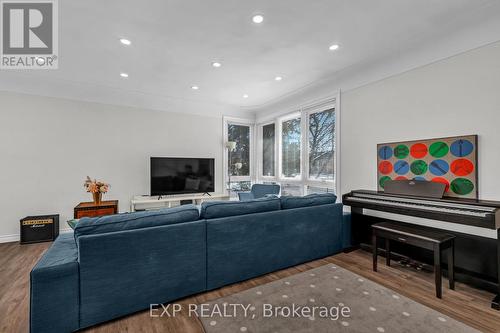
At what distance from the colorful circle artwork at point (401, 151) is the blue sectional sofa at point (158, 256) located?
1452 mm

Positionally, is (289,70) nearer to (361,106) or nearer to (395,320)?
(361,106)

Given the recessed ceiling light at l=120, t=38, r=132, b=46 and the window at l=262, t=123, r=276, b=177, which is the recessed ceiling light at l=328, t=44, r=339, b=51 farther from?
the window at l=262, t=123, r=276, b=177

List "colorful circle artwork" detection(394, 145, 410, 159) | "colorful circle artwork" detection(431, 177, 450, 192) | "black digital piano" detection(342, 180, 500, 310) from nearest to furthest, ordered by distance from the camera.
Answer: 1. "black digital piano" detection(342, 180, 500, 310)
2. "colorful circle artwork" detection(431, 177, 450, 192)
3. "colorful circle artwork" detection(394, 145, 410, 159)

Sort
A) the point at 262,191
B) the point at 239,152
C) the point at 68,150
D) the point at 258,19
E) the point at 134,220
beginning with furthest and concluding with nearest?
the point at 239,152 → the point at 262,191 → the point at 68,150 → the point at 258,19 → the point at 134,220

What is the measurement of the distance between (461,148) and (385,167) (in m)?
0.86

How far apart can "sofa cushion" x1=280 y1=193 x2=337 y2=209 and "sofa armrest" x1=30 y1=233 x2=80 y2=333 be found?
2.02 meters

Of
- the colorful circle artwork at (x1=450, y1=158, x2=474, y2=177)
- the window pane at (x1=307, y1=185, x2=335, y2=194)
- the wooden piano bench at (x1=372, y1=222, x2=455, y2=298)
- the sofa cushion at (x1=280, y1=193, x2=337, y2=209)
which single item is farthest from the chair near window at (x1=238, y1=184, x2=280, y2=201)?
the colorful circle artwork at (x1=450, y1=158, x2=474, y2=177)

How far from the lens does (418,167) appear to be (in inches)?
114

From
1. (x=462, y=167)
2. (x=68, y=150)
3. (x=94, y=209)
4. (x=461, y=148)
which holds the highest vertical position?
(x=68, y=150)

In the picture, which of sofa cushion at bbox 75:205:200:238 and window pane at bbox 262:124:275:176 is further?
window pane at bbox 262:124:275:176

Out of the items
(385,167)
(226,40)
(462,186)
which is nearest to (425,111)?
(385,167)

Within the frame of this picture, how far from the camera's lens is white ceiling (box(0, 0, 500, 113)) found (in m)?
2.17

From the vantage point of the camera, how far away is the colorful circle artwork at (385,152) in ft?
10.5

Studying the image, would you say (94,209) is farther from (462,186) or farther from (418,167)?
(462,186)
